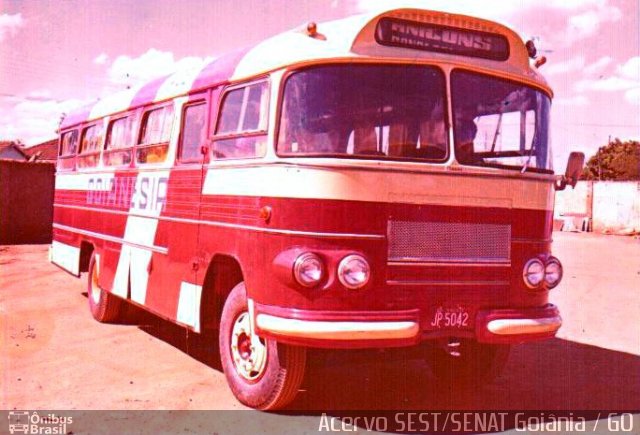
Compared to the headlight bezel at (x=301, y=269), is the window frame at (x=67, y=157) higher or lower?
higher

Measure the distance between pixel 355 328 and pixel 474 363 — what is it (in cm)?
206

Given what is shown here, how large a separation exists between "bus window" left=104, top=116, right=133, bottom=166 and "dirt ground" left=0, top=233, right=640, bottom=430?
6.64ft

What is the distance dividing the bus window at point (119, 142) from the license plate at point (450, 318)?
4477mm

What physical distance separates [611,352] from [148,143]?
5.55 metres

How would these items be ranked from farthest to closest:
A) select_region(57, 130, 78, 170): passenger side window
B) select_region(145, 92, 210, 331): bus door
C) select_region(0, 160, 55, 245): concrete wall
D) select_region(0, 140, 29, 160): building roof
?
select_region(0, 140, 29, 160): building roof, select_region(0, 160, 55, 245): concrete wall, select_region(57, 130, 78, 170): passenger side window, select_region(145, 92, 210, 331): bus door

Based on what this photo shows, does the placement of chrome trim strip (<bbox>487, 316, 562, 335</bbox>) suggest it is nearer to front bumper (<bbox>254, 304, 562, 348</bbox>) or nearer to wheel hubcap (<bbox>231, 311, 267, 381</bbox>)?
front bumper (<bbox>254, 304, 562, 348</bbox>)

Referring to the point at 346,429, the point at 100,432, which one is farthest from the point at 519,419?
the point at 100,432

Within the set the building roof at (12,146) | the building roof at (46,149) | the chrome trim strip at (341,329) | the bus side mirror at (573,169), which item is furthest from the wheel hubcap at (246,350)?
the building roof at (12,146)

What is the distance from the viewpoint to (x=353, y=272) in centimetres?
506

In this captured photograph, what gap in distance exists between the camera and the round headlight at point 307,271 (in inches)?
197

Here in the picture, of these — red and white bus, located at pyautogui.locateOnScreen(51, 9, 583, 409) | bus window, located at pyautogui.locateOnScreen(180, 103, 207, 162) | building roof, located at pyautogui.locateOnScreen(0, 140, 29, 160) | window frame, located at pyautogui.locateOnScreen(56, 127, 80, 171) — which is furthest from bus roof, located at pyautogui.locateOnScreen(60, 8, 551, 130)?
building roof, located at pyautogui.locateOnScreen(0, 140, 29, 160)

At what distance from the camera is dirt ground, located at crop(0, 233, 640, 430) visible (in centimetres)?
599

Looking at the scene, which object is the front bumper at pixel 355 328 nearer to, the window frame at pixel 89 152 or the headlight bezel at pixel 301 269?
the headlight bezel at pixel 301 269

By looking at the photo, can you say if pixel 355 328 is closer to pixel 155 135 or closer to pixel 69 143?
pixel 155 135
